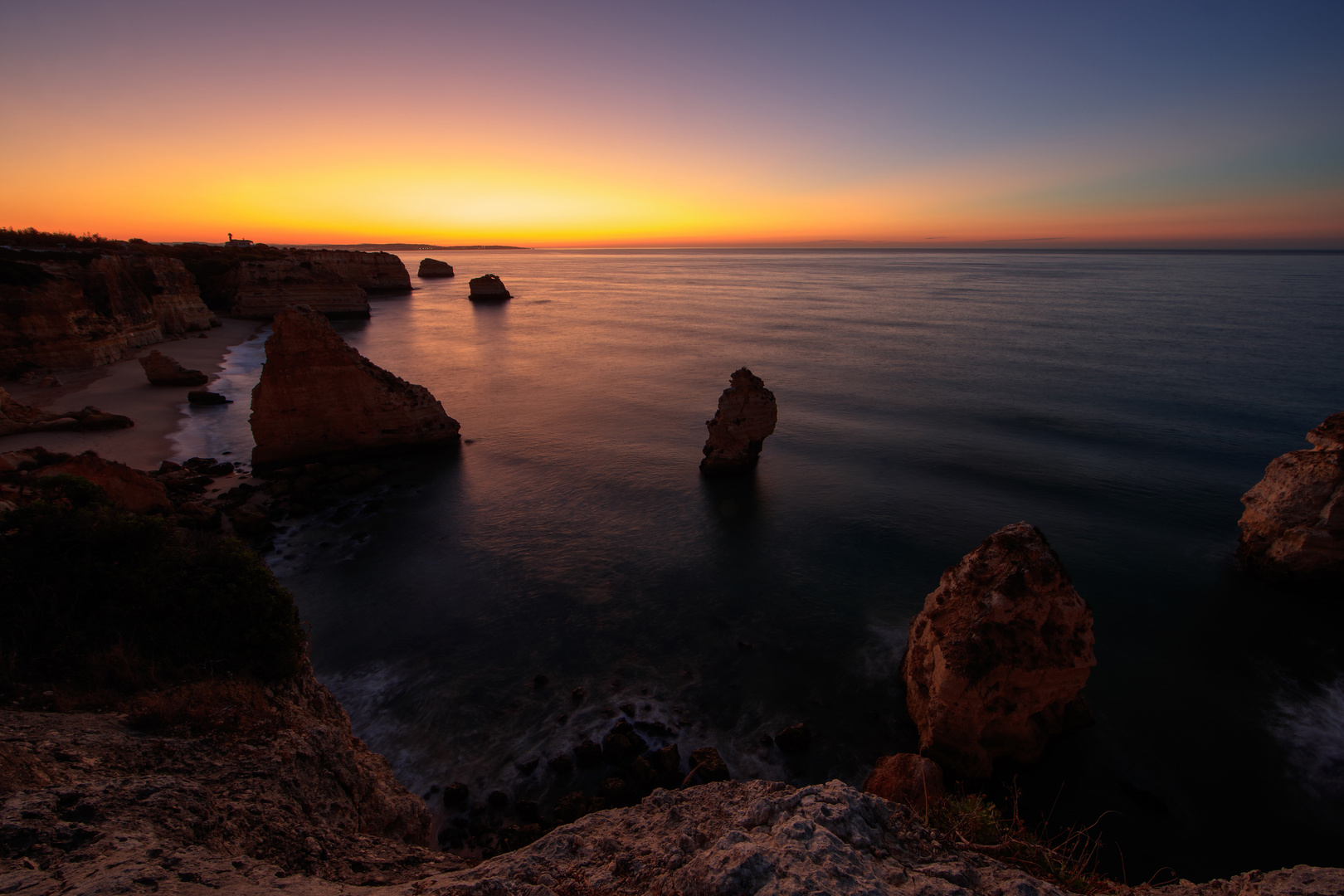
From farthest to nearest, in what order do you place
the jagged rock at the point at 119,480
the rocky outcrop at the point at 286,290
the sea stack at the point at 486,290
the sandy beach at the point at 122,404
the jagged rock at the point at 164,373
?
the sea stack at the point at 486,290, the rocky outcrop at the point at 286,290, the jagged rock at the point at 164,373, the sandy beach at the point at 122,404, the jagged rock at the point at 119,480

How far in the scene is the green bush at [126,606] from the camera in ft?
22.4

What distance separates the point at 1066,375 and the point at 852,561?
35.2 m

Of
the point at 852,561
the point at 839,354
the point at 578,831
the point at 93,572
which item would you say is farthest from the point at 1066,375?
the point at 93,572

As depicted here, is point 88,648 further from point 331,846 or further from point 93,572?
point 331,846

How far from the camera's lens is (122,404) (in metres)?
32.0

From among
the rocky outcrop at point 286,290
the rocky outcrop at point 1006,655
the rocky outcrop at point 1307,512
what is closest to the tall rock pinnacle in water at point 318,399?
the rocky outcrop at point 1006,655

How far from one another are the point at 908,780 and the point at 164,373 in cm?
4717

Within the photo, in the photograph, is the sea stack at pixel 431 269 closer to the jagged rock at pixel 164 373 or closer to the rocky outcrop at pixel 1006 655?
the jagged rock at pixel 164 373

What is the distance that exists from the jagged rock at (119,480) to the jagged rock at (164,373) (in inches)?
948

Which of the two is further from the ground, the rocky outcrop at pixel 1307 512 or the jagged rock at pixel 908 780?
the rocky outcrop at pixel 1307 512

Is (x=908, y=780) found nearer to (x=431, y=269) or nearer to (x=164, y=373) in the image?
(x=164, y=373)

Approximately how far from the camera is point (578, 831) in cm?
514

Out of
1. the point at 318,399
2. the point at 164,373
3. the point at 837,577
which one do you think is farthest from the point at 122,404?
the point at 837,577

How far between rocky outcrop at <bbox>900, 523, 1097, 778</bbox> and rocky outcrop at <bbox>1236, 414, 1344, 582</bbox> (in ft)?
39.2
